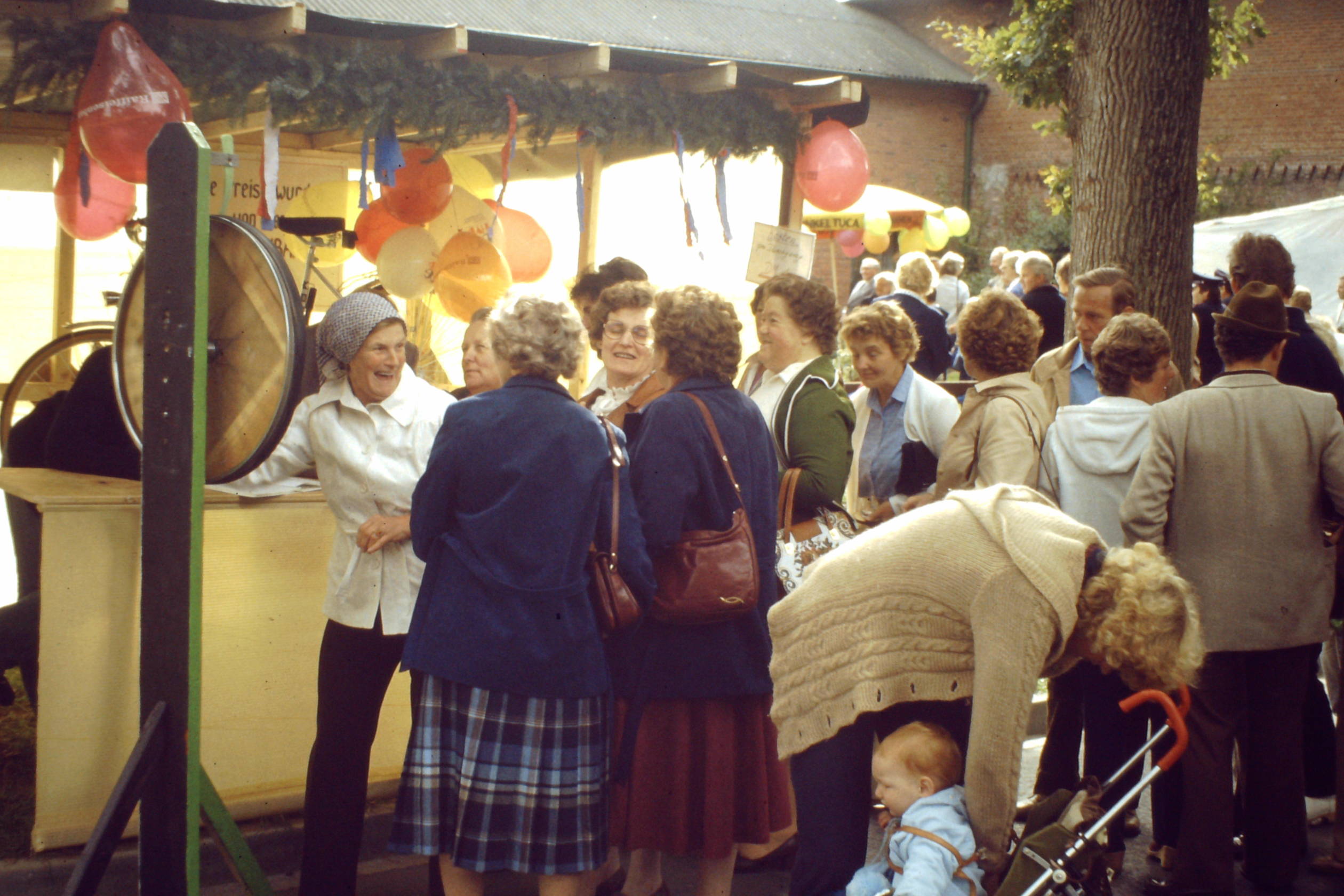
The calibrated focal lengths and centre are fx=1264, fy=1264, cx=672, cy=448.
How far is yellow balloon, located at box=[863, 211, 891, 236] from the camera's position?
13312mm

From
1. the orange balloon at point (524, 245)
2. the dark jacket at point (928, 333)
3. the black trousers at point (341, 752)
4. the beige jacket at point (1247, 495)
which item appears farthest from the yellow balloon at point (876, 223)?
the black trousers at point (341, 752)

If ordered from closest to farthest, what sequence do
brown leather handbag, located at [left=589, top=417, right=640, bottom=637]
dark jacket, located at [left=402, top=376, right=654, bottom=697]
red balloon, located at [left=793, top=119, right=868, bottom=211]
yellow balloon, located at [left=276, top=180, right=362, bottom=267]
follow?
1. dark jacket, located at [left=402, top=376, right=654, bottom=697]
2. brown leather handbag, located at [left=589, top=417, right=640, bottom=637]
3. red balloon, located at [left=793, top=119, right=868, bottom=211]
4. yellow balloon, located at [left=276, top=180, right=362, bottom=267]

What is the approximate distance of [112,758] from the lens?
4.01m

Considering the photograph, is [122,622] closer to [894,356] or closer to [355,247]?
[894,356]

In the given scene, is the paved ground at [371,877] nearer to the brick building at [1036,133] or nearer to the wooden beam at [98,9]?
the wooden beam at [98,9]

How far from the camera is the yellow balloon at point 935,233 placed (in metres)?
14.1

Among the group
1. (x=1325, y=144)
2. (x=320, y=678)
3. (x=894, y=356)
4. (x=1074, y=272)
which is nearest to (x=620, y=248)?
(x=1074, y=272)

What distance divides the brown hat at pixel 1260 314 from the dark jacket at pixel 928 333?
16.1 ft

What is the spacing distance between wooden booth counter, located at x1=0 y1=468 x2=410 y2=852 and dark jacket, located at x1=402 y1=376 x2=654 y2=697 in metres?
1.13

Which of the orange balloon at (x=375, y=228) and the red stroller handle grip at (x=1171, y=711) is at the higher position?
the orange balloon at (x=375, y=228)

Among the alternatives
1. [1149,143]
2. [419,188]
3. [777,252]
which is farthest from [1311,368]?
[419,188]

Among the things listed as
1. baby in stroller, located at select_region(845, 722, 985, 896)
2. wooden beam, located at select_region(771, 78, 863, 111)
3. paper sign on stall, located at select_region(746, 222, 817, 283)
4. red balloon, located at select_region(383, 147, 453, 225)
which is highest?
wooden beam, located at select_region(771, 78, 863, 111)

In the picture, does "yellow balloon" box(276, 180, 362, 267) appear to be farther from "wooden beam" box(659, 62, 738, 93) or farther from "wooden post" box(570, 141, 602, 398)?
"wooden beam" box(659, 62, 738, 93)

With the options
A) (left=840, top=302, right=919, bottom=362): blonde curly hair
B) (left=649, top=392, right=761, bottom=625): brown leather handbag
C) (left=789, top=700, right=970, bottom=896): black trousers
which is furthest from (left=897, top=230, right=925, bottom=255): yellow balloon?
(left=789, top=700, right=970, bottom=896): black trousers
